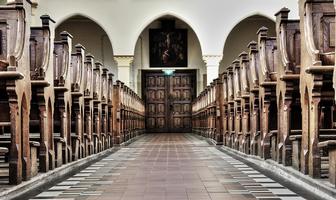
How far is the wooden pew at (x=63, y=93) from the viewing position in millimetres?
7570

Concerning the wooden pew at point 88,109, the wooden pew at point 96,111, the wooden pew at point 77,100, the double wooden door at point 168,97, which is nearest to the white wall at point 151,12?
the double wooden door at point 168,97

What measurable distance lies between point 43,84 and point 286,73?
2717 millimetres

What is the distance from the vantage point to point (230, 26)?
2728 cm

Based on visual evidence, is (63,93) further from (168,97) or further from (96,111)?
(168,97)

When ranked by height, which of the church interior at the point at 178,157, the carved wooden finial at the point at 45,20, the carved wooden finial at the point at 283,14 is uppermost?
the carved wooden finial at the point at 283,14

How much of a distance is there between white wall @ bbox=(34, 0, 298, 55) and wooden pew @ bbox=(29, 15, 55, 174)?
Answer: 67.1 feet

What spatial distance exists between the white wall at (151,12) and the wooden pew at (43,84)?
67.1 feet

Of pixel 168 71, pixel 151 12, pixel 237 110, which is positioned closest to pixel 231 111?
pixel 237 110

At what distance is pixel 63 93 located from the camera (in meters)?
7.71

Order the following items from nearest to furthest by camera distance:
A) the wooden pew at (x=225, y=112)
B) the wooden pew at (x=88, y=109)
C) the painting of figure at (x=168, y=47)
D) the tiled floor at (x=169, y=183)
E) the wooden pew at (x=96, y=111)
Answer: the tiled floor at (x=169, y=183) < the wooden pew at (x=88, y=109) < the wooden pew at (x=96, y=111) < the wooden pew at (x=225, y=112) < the painting of figure at (x=168, y=47)

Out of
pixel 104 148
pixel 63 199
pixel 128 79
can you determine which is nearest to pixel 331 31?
pixel 63 199

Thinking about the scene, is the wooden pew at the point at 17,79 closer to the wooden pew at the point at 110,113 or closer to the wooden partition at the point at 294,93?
the wooden partition at the point at 294,93

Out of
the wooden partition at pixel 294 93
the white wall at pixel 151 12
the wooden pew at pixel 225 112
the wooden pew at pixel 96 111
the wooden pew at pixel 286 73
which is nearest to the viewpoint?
the wooden partition at pixel 294 93

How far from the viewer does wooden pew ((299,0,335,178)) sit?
17.6 ft
